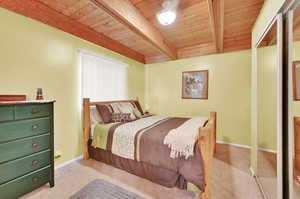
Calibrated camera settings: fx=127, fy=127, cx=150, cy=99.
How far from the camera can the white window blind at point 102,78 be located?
2578 mm

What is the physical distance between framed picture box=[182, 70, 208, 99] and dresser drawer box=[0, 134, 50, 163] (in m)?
3.24

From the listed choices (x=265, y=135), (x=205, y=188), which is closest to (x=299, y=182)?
(x=265, y=135)

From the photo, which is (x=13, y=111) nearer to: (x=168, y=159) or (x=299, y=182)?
(x=168, y=159)

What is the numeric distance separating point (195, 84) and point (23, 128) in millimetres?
3527

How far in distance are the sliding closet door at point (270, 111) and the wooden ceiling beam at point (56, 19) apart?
2830mm

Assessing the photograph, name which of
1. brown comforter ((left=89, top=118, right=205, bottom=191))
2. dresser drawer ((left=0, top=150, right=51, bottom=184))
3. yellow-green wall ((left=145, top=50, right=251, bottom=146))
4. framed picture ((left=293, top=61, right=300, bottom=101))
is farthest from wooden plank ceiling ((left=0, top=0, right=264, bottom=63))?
dresser drawer ((left=0, top=150, right=51, bottom=184))

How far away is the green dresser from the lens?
51.1 inches

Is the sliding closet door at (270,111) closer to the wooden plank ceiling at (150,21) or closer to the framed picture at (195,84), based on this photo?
the wooden plank ceiling at (150,21)

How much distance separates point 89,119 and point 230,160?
2743mm

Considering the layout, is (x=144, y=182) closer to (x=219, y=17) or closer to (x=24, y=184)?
(x=24, y=184)

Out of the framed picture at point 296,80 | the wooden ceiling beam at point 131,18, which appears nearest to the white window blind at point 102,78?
the wooden ceiling beam at point 131,18

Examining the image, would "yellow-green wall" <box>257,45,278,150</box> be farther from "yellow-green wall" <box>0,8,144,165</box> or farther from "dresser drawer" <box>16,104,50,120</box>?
"yellow-green wall" <box>0,8,144,165</box>

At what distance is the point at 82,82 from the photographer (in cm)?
252

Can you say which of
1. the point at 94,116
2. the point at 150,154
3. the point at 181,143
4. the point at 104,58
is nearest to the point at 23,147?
the point at 94,116
